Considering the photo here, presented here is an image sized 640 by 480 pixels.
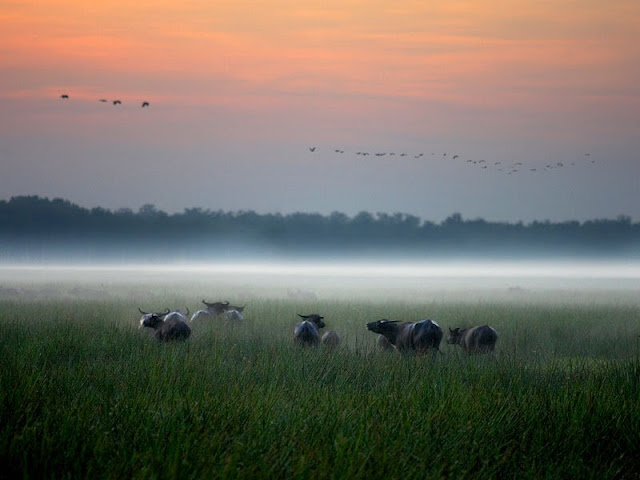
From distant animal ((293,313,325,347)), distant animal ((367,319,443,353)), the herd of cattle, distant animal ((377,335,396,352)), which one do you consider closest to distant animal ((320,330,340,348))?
the herd of cattle

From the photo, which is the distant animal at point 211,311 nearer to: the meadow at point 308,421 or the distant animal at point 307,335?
the distant animal at point 307,335

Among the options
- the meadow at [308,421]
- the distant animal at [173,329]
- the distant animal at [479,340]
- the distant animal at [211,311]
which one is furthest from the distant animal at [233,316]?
the meadow at [308,421]

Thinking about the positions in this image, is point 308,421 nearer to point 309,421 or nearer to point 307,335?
point 309,421

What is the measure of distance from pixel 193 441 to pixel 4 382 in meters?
2.79

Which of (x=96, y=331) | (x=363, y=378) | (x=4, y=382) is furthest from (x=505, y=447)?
(x=96, y=331)

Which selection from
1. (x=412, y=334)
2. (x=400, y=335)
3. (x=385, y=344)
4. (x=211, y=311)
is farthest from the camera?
(x=211, y=311)

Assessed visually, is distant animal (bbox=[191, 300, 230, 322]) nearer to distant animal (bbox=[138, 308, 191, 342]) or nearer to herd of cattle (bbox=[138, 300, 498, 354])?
herd of cattle (bbox=[138, 300, 498, 354])

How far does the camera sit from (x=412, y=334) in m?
16.3

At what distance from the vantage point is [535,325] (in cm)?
2314

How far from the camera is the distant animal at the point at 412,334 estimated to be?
16.0m

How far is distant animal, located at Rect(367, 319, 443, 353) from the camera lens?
16000mm

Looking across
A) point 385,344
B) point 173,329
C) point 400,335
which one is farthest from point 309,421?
point 385,344

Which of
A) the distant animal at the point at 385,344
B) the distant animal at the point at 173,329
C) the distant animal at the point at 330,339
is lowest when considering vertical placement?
the distant animal at the point at 385,344

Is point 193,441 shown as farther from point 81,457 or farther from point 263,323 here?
point 263,323
